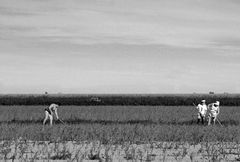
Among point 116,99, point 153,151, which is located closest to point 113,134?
point 153,151

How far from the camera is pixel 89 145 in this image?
14906 mm

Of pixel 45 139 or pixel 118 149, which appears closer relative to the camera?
pixel 118 149

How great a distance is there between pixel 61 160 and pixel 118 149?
8.60ft

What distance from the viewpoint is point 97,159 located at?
12.0 meters

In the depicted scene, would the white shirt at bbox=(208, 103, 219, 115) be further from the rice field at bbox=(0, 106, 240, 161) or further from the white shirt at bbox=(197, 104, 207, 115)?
the rice field at bbox=(0, 106, 240, 161)

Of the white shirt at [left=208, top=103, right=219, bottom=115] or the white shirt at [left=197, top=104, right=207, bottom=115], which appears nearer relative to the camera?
the white shirt at [left=208, top=103, right=219, bottom=115]

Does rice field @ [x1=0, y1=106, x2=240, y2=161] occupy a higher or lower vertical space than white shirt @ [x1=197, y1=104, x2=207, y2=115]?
lower

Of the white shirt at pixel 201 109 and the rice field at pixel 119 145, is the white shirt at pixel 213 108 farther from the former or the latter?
the rice field at pixel 119 145

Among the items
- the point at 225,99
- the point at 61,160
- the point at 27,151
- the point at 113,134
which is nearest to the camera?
the point at 61,160

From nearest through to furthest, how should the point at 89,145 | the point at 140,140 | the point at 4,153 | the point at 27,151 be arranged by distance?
1. the point at 4,153
2. the point at 27,151
3. the point at 89,145
4. the point at 140,140

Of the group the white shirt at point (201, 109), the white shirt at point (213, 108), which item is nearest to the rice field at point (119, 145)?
the white shirt at point (213, 108)

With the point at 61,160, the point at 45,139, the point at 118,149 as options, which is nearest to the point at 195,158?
the point at 118,149

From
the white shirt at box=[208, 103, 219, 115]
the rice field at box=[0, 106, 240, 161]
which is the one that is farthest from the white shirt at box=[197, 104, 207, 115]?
the rice field at box=[0, 106, 240, 161]

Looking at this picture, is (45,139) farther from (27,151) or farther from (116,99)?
(116,99)
